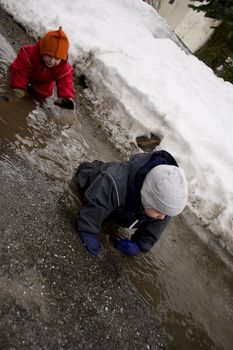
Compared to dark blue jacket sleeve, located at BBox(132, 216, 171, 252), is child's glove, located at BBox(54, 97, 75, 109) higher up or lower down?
lower down

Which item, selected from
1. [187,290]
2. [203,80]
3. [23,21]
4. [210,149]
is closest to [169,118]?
[210,149]

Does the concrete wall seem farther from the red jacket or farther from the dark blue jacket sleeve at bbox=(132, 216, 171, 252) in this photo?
the dark blue jacket sleeve at bbox=(132, 216, 171, 252)

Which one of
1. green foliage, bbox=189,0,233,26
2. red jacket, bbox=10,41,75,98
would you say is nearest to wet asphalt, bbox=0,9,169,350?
red jacket, bbox=10,41,75,98

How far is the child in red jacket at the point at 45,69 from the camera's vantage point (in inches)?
179

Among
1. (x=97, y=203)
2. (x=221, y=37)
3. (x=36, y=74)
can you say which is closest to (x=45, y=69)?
(x=36, y=74)

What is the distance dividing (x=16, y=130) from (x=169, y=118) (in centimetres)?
264

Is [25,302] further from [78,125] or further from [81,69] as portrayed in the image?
[81,69]

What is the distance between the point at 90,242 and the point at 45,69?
2657mm

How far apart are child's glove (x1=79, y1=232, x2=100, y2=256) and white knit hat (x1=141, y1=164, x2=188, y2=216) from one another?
658 millimetres

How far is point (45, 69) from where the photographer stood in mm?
4895

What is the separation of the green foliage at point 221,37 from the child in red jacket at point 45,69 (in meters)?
4.56

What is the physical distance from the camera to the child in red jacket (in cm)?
454

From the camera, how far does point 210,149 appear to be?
18.9 ft

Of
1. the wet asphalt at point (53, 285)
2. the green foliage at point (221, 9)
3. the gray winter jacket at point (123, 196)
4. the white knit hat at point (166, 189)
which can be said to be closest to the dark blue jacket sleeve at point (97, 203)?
the gray winter jacket at point (123, 196)
